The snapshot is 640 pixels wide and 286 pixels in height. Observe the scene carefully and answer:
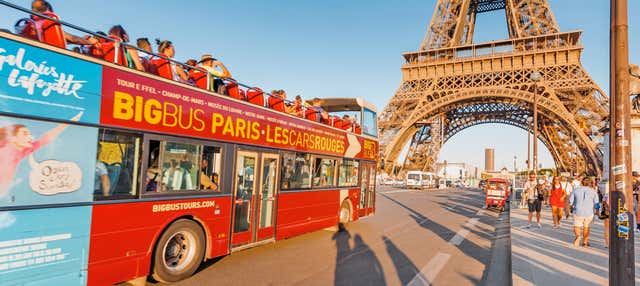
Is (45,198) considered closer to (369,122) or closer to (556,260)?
(556,260)

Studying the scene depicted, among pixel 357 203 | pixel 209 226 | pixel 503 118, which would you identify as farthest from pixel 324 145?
pixel 503 118

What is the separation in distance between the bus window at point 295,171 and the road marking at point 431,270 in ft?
9.79

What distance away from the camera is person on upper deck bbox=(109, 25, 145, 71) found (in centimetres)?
511

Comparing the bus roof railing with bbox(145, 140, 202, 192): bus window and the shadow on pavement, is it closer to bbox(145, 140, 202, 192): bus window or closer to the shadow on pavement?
the shadow on pavement

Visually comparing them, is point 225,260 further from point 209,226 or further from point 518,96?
point 518,96

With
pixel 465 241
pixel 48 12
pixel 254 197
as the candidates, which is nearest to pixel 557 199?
pixel 465 241

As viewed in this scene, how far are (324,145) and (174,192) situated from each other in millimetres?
4427

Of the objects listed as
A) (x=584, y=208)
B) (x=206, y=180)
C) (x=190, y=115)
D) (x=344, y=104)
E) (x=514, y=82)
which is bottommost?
(x=584, y=208)

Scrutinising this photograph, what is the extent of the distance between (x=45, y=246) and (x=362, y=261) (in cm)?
479

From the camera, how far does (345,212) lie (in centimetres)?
1084

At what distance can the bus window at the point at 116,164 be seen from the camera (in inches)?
177

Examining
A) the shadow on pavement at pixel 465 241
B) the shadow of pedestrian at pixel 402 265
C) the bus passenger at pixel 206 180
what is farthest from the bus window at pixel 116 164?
the shadow on pavement at pixel 465 241

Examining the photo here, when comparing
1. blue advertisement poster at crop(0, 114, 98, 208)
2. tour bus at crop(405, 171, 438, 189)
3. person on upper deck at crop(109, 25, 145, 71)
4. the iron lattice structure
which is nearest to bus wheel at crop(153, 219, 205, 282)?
blue advertisement poster at crop(0, 114, 98, 208)

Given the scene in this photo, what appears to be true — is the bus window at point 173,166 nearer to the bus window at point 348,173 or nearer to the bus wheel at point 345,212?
the bus window at point 348,173
